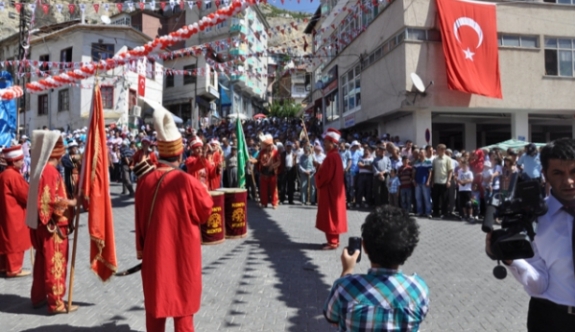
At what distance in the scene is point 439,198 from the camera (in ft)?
42.1

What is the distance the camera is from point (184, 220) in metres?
4.11

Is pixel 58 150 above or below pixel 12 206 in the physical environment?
above

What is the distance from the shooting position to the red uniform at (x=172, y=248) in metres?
4.01

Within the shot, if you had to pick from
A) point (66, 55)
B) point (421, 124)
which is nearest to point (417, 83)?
point (421, 124)

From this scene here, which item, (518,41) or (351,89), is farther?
(351,89)

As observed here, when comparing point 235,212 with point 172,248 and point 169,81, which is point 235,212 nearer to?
point 172,248

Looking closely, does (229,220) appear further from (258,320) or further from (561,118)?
(561,118)

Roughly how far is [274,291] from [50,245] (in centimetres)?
256

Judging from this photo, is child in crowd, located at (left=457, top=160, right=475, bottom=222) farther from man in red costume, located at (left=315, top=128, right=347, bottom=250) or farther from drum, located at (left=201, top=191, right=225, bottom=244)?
drum, located at (left=201, top=191, right=225, bottom=244)

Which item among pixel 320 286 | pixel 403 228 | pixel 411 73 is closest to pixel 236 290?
pixel 320 286

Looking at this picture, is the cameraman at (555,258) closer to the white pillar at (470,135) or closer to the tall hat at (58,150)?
the tall hat at (58,150)

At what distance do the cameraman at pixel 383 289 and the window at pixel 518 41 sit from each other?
19789 millimetres

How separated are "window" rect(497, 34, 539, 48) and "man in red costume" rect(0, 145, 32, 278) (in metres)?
18.5

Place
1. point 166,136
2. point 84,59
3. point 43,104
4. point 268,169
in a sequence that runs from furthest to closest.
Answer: point 43,104
point 84,59
point 268,169
point 166,136
